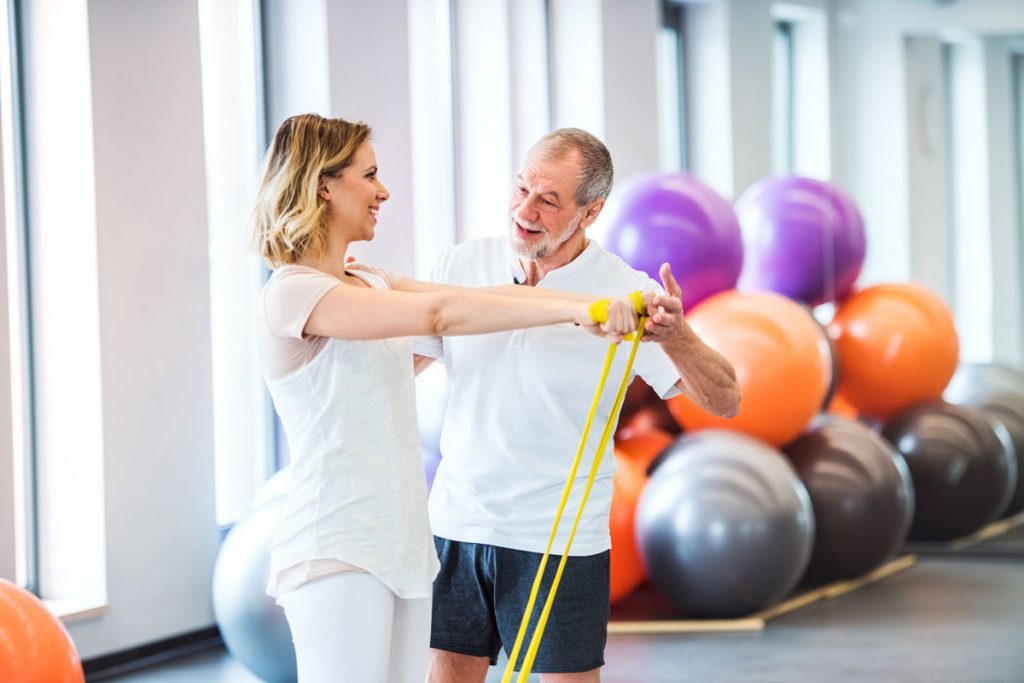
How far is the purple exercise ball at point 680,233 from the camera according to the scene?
4.32m

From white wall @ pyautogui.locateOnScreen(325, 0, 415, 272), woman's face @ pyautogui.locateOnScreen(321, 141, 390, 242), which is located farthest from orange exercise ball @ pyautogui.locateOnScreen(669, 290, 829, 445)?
woman's face @ pyautogui.locateOnScreen(321, 141, 390, 242)

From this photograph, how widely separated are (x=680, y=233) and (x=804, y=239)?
0.80m

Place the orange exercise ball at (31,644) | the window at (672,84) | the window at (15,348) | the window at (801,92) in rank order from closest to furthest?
the orange exercise ball at (31,644) → the window at (15,348) → the window at (801,92) → the window at (672,84)

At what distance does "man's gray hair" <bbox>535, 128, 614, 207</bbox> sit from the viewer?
2100 mm

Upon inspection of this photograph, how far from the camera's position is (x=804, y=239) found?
4.90 m

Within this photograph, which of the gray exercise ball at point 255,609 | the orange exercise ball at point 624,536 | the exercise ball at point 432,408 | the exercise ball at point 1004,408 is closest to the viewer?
the gray exercise ball at point 255,609

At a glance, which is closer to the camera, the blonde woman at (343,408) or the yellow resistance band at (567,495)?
the blonde woman at (343,408)

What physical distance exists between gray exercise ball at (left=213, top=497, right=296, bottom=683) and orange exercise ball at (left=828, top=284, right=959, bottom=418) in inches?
94.7

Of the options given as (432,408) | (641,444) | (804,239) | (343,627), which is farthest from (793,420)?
(343,627)

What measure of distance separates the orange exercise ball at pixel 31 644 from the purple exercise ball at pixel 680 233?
223 centimetres

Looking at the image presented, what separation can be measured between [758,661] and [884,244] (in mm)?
2114

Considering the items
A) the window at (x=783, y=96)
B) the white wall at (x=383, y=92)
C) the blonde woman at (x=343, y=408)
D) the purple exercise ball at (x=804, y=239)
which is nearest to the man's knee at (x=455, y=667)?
the blonde woman at (x=343, y=408)

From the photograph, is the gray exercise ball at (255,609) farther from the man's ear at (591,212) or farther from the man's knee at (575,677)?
the man's ear at (591,212)

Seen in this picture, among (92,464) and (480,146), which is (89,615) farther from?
(480,146)
